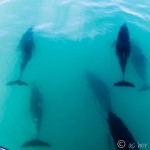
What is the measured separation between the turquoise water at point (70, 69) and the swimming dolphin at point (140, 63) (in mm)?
155

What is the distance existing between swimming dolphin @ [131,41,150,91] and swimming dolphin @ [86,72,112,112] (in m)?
1.19

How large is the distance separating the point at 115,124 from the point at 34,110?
2.35 metres

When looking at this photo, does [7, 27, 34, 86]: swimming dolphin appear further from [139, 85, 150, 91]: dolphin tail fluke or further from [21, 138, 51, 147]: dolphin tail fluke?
[139, 85, 150, 91]: dolphin tail fluke

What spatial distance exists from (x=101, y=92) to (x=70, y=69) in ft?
4.90

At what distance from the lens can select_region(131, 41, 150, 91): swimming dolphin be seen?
781 cm

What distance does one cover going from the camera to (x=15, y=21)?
9938 mm

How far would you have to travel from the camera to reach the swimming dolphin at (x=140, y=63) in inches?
307

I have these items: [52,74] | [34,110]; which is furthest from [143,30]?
[34,110]

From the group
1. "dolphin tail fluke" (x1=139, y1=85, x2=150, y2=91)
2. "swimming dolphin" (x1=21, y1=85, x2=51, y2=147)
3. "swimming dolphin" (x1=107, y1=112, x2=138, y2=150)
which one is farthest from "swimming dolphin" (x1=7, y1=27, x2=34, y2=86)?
"dolphin tail fluke" (x1=139, y1=85, x2=150, y2=91)

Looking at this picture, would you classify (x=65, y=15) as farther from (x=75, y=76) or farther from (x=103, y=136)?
(x=103, y=136)

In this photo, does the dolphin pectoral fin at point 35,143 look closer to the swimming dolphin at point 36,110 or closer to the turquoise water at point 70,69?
the swimming dolphin at point 36,110

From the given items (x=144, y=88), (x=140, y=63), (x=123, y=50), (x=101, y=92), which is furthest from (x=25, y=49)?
(x=144, y=88)

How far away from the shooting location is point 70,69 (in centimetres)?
820

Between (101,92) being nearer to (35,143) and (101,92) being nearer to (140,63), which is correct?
(140,63)
